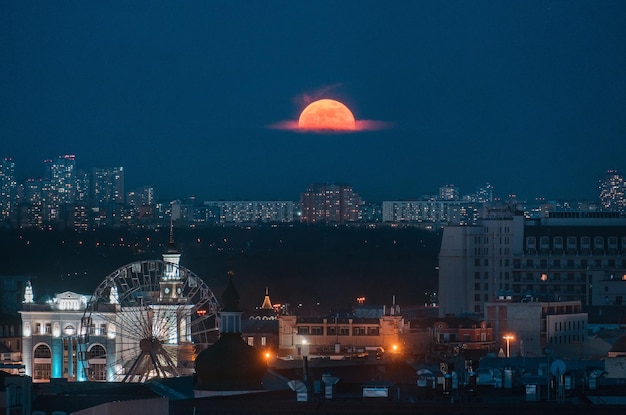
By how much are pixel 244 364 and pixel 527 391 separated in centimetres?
707

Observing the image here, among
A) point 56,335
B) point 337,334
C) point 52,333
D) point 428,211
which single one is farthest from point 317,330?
point 428,211

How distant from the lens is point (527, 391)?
3988 centimetres

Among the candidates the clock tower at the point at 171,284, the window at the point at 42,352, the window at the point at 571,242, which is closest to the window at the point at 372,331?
the clock tower at the point at 171,284

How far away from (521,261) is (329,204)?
104 metres

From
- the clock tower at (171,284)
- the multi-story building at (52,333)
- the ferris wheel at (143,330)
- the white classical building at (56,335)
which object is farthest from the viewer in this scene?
the multi-story building at (52,333)

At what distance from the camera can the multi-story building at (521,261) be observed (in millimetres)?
88562

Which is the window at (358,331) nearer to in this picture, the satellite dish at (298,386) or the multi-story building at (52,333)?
the multi-story building at (52,333)

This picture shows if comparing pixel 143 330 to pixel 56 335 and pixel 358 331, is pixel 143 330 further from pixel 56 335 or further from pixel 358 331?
pixel 56 335

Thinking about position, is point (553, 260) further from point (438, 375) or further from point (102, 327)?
point (438, 375)

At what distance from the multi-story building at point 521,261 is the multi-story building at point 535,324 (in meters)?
13.6

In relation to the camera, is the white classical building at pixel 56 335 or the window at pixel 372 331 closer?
the window at pixel 372 331

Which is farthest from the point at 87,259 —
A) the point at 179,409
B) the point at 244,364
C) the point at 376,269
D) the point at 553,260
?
the point at 179,409

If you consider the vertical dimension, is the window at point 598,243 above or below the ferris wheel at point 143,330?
above

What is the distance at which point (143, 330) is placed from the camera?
6069 cm
